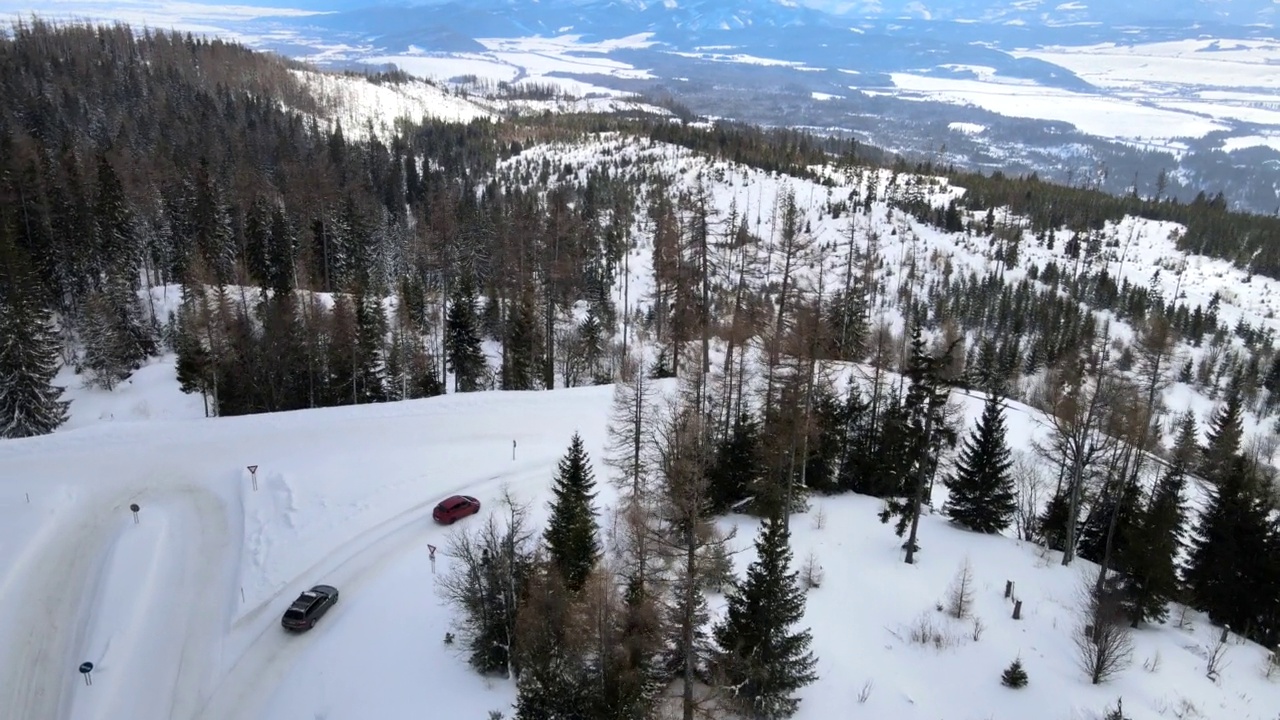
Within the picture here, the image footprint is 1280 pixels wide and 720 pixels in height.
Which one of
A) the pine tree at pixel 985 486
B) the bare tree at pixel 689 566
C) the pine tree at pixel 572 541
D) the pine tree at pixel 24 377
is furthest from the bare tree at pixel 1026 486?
the pine tree at pixel 24 377

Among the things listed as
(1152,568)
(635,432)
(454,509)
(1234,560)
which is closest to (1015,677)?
(1152,568)

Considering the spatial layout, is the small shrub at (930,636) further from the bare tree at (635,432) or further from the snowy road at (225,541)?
the snowy road at (225,541)

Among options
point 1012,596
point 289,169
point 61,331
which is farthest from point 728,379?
point 289,169

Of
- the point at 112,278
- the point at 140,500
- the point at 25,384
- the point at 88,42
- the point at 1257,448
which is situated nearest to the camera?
the point at 140,500

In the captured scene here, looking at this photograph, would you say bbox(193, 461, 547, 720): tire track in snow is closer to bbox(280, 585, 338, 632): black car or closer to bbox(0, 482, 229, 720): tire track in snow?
bbox(280, 585, 338, 632): black car

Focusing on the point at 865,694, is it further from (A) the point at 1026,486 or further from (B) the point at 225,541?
(A) the point at 1026,486

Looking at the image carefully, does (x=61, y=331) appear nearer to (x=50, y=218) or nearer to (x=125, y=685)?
(x=50, y=218)
